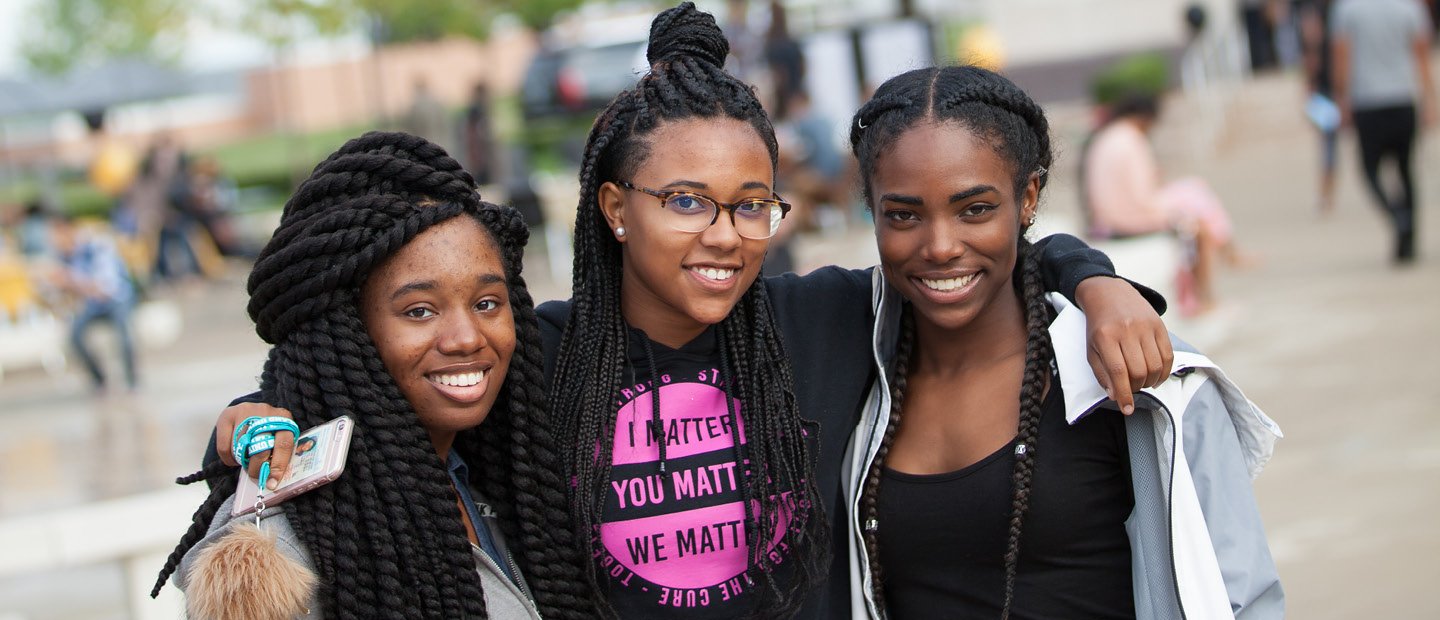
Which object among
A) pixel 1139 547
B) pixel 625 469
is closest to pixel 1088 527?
pixel 1139 547

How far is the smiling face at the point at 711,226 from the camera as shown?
2699 millimetres

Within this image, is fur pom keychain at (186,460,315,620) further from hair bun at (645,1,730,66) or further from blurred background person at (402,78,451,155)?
blurred background person at (402,78,451,155)

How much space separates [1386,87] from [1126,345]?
8416 millimetres

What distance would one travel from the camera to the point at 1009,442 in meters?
2.64

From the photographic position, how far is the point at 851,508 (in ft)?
9.22

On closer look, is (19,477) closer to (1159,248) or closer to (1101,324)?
(1159,248)

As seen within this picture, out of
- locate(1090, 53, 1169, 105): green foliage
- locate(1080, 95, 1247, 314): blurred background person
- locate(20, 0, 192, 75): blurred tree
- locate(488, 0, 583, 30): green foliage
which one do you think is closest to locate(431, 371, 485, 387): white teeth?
Answer: locate(1080, 95, 1247, 314): blurred background person

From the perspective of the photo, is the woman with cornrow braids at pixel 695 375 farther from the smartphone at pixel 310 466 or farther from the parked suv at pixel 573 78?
the parked suv at pixel 573 78

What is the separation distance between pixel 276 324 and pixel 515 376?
0.45m

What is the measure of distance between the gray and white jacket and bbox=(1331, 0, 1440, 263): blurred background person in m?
7.96

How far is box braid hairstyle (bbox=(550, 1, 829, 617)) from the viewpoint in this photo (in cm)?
272

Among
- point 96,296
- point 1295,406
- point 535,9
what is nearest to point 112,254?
point 96,296

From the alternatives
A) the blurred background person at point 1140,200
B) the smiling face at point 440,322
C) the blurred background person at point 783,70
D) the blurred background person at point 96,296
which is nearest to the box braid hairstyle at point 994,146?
the smiling face at point 440,322

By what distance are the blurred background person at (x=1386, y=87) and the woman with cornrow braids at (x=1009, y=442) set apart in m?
7.91
